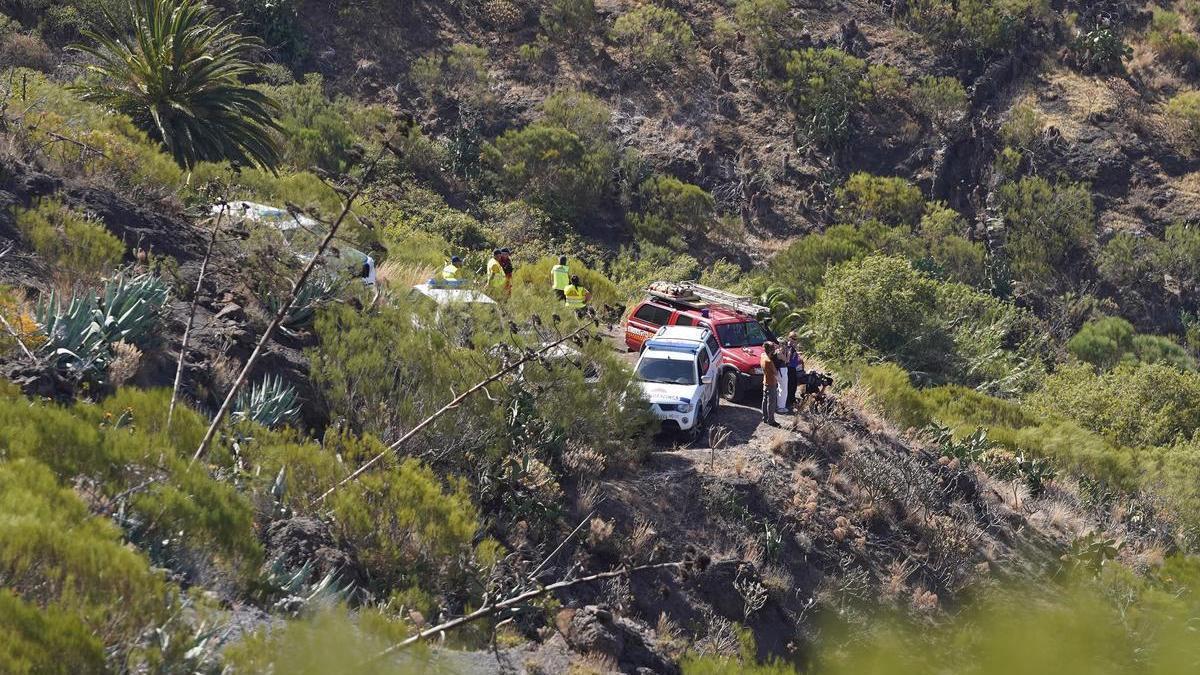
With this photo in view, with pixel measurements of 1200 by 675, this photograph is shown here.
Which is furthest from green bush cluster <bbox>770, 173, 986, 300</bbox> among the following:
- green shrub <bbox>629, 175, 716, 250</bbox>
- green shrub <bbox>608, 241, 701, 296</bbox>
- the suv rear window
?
the suv rear window

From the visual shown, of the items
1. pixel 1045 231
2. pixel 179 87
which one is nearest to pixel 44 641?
pixel 179 87

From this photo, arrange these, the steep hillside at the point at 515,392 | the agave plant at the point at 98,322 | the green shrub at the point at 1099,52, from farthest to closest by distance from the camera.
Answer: the green shrub at the point at 1099,52, the agave plant at the point at 98,322, the steep hillside at the point at 515,392

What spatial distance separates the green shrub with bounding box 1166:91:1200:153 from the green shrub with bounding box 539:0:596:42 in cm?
2460

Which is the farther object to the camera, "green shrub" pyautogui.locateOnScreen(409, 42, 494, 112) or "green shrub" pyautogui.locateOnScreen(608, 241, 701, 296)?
"green shrub" pyautogui.locateOnScreen(409, 42, 494, 112)

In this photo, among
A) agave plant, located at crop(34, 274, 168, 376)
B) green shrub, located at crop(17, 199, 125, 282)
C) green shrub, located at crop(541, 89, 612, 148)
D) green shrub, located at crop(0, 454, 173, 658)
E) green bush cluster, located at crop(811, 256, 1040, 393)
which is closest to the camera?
green shrub, located at crop(0, 454, 173, 658)

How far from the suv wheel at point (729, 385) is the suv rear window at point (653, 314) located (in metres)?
1.79

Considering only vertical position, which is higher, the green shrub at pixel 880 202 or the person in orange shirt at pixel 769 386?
the person in orange shirt at pixel 769 386

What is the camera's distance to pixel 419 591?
11.5 meters

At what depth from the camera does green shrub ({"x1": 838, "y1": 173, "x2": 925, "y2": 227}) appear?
47.8m

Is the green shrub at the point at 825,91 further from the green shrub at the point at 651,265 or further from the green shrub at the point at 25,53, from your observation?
the green shrub at the point at 25,53

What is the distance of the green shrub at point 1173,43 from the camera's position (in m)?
55.2

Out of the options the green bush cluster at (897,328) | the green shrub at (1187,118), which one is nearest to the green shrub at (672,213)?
the green bush cluster at (897,328)

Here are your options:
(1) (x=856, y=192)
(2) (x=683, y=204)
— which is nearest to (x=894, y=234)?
(1) (x=856, y=192)

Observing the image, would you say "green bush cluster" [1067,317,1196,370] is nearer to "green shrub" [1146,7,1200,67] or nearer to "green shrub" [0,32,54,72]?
"green shrub" [1146,7,1200,67]
